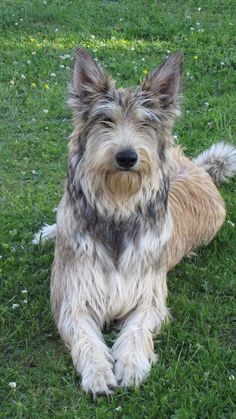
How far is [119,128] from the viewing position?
174 inches

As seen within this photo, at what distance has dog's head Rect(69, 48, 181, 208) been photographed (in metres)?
4.37

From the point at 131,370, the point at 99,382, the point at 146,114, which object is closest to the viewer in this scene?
the point at 99,382

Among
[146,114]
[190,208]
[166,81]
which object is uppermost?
[166,81]

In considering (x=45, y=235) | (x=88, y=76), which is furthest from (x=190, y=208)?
(x=88, y=76)

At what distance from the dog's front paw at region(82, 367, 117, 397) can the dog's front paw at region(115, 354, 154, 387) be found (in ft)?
0.21

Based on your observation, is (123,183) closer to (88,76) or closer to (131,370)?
(88,76)

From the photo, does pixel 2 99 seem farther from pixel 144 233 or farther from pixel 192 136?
pixel 144 233

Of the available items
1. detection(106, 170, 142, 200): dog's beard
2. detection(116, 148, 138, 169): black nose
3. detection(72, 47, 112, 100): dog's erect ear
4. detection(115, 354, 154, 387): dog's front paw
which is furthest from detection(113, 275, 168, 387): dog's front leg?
detection(72, 47, 112, 100): dog's erect ear

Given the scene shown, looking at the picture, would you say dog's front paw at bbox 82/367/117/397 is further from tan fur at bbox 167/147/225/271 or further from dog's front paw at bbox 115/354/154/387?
tan fur at bbox 167/147/225/271

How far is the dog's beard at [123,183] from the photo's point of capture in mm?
4406

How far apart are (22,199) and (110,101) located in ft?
8.07

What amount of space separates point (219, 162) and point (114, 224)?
2.54 meters

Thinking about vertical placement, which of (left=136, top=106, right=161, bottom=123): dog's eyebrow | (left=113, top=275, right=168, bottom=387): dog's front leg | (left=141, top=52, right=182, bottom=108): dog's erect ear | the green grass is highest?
(left=141, top=52, right=182, bottom=108): dog's erect ear

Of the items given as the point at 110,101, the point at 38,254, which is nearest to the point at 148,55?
the point at 38,254
